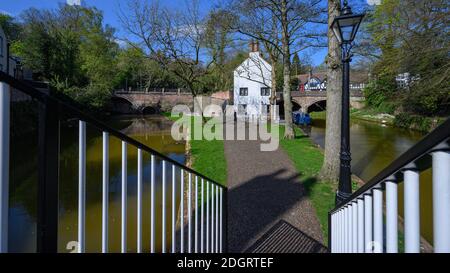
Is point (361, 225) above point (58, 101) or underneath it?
underneath

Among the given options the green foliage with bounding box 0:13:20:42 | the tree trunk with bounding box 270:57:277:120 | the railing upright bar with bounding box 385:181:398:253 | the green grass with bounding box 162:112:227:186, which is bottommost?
the green grass with bounding box 162:112:227:186

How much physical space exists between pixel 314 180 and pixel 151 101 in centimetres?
4431

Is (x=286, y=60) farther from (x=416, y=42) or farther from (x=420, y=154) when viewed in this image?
(x=420, y=154)

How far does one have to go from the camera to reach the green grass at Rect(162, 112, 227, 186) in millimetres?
9047

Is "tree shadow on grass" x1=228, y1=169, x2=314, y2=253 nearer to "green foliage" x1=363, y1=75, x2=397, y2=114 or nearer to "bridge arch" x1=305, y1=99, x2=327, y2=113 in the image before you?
"green foliage" x1=363, y1=75, x2=397, y2=114

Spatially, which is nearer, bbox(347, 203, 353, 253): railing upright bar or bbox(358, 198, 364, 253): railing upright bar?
bbox(358, 198, 364, 253): railing upright bar

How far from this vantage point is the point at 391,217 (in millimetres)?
1459

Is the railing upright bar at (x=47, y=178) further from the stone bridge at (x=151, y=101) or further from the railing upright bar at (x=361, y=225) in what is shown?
the stone bridge at (x=151, y=101)

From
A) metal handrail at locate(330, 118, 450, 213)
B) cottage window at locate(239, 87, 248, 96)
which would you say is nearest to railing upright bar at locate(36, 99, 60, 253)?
metal handrail at locate(330, 118, 450, 213)

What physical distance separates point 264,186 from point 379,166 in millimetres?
6052

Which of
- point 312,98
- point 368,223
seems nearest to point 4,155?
point 368,223

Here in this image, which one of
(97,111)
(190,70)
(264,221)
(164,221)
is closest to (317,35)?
(190,70)

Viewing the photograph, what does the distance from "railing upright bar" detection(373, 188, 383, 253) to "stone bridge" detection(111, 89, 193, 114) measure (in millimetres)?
47676
